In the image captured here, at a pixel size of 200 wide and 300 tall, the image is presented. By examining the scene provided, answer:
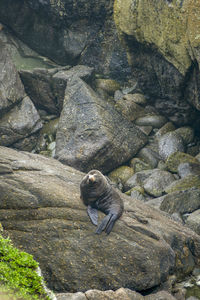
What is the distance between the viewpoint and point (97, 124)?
16.6 metres

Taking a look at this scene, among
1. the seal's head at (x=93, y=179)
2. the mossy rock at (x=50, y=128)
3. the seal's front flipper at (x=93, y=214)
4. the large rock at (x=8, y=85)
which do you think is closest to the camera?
the seal's front flipper at (x=93, y=214)

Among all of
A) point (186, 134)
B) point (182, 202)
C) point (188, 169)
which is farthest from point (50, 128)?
point (182, 202)

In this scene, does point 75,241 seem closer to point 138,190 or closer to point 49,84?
point 138,190

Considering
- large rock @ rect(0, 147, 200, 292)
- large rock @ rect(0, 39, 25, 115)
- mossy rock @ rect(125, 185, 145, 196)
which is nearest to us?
large rock @ rect(0, 147, 200, 292)

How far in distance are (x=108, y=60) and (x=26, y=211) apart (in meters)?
13.1

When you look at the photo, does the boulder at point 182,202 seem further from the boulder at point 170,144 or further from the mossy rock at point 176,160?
the boulder at point 170,144

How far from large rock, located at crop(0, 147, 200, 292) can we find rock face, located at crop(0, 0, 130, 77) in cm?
1175

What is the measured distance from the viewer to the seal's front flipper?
9.25 meters

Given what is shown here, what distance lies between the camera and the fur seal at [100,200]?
944 cm

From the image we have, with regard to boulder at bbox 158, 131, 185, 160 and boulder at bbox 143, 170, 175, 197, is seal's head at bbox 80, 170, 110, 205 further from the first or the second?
boulder at bbox 158, 131, 185, 160

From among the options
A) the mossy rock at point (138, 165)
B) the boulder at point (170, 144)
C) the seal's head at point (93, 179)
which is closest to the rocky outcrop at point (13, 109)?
the mossy rock at point (138, 165)

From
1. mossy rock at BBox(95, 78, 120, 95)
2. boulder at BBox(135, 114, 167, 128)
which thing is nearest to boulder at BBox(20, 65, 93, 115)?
mossy rock at BBox(95, 78, 120, 95)

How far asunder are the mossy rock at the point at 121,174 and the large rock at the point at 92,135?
22 cm

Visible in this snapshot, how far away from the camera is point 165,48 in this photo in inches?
573
